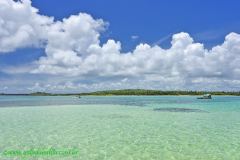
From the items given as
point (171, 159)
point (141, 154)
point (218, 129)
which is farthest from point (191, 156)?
point (218, 129)

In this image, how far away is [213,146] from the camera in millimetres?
14344

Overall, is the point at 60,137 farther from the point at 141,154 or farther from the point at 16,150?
the point at 141,154

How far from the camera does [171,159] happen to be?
1175 cm

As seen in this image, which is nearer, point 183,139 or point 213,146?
point 213,146

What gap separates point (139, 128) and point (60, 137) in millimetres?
5912

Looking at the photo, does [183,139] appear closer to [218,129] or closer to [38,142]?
[218,129]

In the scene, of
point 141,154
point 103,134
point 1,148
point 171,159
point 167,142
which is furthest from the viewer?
point 103,134

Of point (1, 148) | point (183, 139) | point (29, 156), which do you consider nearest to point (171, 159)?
point (183, 139)

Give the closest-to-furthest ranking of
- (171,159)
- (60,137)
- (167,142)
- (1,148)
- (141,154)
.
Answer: (171,159) → (141,154) → (1,148) → (167,142) → (60,137)

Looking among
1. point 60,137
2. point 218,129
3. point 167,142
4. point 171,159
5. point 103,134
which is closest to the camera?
point 171,159

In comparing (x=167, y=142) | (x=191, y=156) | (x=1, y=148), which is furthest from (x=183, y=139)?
(x=1, y=148)

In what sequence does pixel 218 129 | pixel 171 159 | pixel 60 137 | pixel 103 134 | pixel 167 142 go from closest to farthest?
pixel 171 159
pixel 167 142
pixel 60 137
pixel 103 134
pixel 218 129

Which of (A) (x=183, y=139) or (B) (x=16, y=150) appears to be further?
(A) (x=183, y=139)

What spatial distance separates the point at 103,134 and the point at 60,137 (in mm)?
2588
